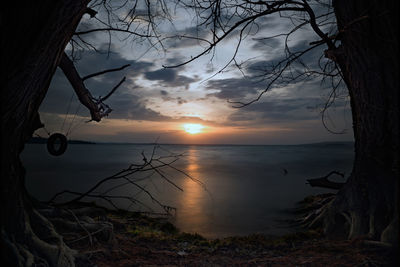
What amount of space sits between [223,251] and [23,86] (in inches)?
127

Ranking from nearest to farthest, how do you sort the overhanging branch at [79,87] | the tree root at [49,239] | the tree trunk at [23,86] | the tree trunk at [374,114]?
the tree trunk at [23,86] < the tree root at [49,239] < the tree trunk at [374,114] < the overhanging branch at [79,87]

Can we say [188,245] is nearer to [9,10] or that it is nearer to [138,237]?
[138,237]

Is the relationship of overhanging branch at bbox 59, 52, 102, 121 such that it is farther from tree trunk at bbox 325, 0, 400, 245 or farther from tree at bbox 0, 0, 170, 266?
tree trunk at bbox 325, 0, 400, 245

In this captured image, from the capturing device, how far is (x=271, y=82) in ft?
10.9

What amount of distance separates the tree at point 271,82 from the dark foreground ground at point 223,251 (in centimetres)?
33

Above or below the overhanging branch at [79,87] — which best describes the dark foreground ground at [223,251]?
below

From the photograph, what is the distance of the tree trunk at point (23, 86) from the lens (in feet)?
5.94

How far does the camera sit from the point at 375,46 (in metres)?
2.71

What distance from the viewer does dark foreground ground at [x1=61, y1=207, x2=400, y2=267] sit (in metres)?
2.60

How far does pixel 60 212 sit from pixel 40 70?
2.09 m

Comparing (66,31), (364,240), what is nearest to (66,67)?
(66,31)

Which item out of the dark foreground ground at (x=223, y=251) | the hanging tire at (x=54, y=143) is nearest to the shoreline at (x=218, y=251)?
the dark foreground ground at (x=223, y=251)

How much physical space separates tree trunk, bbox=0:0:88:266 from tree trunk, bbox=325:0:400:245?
2.90m

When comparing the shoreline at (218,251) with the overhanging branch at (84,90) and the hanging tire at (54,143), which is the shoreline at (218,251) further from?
the overhanging branch at (84,90)
